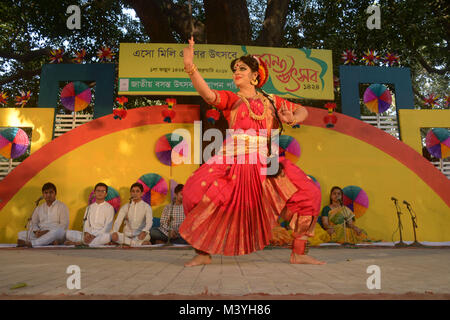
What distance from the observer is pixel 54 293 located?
6.11 feet

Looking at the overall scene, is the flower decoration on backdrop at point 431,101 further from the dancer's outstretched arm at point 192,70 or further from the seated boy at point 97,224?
the seated boy at point 97,224

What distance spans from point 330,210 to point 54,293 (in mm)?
5595

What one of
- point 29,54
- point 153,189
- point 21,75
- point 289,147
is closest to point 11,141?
point 153,189

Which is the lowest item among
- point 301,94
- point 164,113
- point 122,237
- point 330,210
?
point 122,237

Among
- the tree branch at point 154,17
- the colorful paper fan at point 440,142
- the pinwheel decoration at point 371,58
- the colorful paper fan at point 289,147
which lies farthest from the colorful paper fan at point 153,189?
the colorful paper fan at point 440,142

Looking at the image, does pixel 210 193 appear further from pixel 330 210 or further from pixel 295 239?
pixel 330 210

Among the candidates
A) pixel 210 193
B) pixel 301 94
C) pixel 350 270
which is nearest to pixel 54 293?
pixel 210 193

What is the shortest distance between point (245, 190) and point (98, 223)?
382 centimetres

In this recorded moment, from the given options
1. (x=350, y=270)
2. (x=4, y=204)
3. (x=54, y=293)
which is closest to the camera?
(x=54, y=293)

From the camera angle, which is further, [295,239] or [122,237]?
[122,237]

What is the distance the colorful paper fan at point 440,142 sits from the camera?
722 cm

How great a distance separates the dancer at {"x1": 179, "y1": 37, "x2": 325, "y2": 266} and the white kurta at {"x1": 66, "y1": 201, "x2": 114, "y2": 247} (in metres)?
3.29

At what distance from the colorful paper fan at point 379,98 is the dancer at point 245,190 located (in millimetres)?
4492

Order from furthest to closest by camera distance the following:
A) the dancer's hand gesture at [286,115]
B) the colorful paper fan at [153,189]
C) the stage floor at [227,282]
→ the colorful paper fan at [153,189] → the dancer's hand gesture at [286,115] → the stage floor at [227,282]
